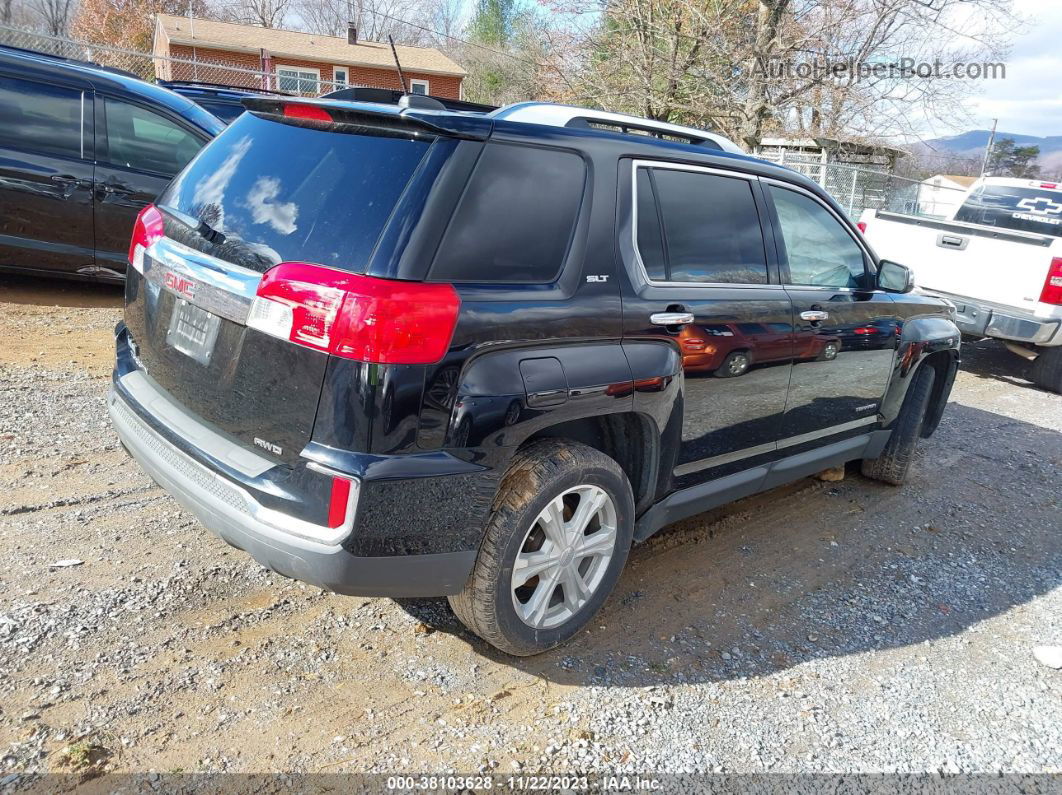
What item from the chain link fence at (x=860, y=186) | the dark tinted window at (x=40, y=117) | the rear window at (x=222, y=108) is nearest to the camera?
the dark tinted window at (x=40, y=117)

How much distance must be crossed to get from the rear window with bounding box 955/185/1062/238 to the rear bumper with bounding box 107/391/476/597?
9.21m

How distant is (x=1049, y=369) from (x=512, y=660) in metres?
7.63

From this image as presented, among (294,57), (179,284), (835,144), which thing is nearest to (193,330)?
(179,284)

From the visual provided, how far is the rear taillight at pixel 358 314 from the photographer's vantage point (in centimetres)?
228

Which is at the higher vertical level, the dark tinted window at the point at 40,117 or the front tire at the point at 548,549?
the dark tinted window at the point at 40,117

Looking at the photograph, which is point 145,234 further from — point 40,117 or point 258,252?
point 40,117

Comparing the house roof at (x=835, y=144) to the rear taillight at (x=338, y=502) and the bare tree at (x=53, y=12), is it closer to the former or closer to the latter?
the rear taillight at (x=338, y=502)

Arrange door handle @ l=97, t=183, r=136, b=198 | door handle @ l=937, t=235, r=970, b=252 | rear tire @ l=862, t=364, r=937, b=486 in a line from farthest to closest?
1. door handle @ l=937, t=235, r=970, b=252
2. door handle @ l=97, t=183, r=136, b=198
3. rear tire @ l=862, t=364, r=937, b=486

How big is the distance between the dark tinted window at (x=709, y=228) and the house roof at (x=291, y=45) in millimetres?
29369

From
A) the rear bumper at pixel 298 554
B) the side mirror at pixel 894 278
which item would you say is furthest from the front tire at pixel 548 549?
the side mirror at pixel 894 278

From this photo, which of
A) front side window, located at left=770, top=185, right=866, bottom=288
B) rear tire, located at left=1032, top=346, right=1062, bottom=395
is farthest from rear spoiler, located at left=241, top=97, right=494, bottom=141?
rear tire, located at left=1032, top=346, right=1062, bottom=395

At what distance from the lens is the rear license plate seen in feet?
8.62

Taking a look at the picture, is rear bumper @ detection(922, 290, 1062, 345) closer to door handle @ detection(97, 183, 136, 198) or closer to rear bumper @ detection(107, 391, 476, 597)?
rear bumper @ detection(107, 391, 476, 597)

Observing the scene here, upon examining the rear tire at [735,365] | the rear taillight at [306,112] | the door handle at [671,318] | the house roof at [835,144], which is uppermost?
the house roof at [835,144]
